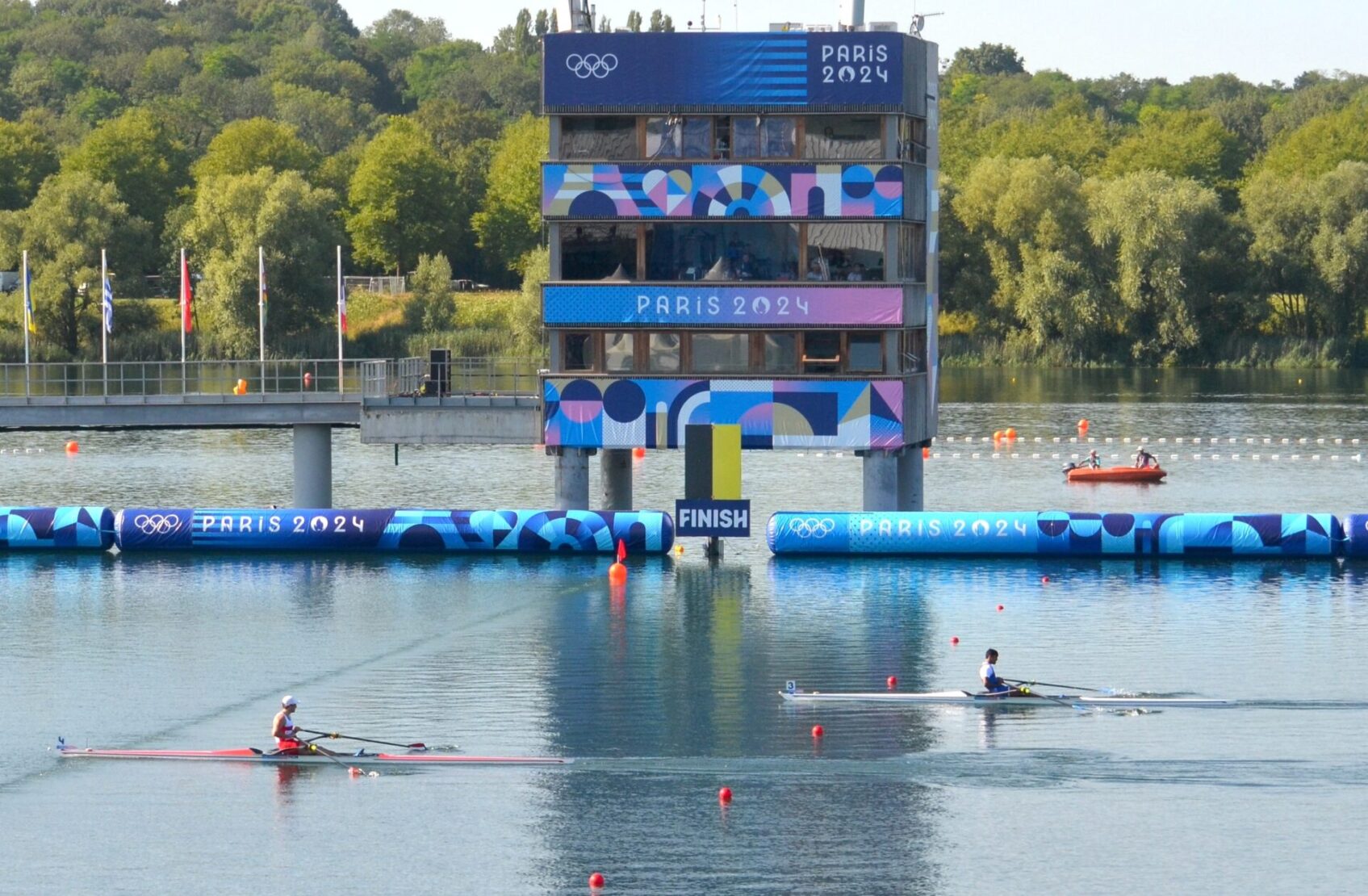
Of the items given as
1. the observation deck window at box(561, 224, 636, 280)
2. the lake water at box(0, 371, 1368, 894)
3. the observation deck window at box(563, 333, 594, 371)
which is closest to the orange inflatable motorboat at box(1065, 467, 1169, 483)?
the lake water at box(0, 371, 1368, 894)

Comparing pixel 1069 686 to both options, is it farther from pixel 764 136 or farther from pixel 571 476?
pixel 571 476

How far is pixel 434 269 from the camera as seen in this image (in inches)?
6924

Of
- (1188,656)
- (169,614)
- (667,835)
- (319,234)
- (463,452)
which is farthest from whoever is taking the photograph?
(319,234)

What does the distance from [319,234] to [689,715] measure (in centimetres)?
10955

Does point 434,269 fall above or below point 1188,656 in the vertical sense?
above

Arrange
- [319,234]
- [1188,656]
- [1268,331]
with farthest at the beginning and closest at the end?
[1268,331]
[319,234]
[1188,656]

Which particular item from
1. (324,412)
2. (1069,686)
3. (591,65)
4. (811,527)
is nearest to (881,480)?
(811,527)

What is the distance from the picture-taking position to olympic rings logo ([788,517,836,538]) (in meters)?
77.2

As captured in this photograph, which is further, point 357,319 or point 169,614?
point 357,319

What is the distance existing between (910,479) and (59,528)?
3056 centimetres

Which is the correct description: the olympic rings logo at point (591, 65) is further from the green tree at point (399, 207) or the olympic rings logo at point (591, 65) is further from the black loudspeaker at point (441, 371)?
the green tree at point (399, 207)

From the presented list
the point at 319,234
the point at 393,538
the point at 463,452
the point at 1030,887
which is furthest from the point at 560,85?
the point at 319,234

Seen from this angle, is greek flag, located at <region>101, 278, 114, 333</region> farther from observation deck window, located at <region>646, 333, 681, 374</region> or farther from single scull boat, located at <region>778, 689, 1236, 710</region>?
single scull boat, located at <region>778, 689, 1236, 710</region>

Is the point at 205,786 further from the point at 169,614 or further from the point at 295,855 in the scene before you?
the point at 169,614
